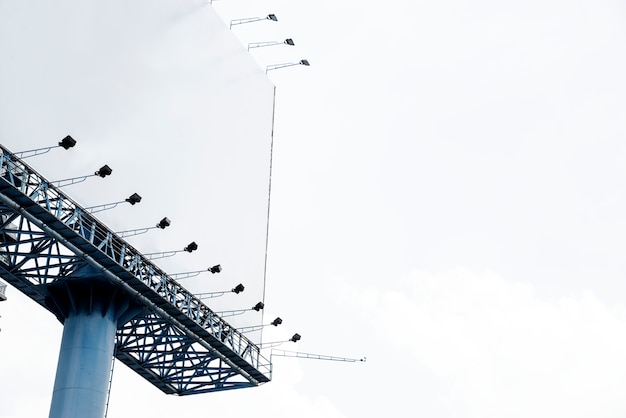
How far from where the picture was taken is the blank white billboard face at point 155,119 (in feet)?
146

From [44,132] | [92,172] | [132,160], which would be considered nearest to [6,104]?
[44,132]

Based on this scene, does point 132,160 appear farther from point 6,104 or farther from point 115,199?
point 6,104

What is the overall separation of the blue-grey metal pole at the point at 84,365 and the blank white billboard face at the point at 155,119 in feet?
15.1

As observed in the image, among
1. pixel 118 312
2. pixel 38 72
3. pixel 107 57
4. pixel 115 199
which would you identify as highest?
pixel 107 57

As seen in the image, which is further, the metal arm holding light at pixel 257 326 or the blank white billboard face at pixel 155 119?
the metal arm holding light at pixel 257 326

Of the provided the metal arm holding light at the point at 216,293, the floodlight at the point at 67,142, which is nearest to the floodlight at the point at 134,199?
Answer: the floodlight at the point at 67,142

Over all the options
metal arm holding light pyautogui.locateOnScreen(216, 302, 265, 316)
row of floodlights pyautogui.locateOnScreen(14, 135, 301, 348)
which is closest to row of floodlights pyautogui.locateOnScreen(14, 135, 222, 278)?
row of floodlights pyautogui.locateOnScreen(14, 135, 301, 348)

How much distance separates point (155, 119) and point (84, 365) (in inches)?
541

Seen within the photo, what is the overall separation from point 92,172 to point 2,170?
640 centimetres

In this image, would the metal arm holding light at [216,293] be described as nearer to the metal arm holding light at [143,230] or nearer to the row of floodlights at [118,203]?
the row of floodlights at [118,203]

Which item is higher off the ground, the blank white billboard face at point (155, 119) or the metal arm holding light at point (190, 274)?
the blank white billboard face at point (155, 119)

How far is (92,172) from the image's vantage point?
1860 inches

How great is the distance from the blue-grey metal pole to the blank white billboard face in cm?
460

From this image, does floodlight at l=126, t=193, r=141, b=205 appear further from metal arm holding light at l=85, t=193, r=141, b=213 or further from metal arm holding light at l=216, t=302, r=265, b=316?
metal arm holding light at l=216, t=302, r=265, b=316
